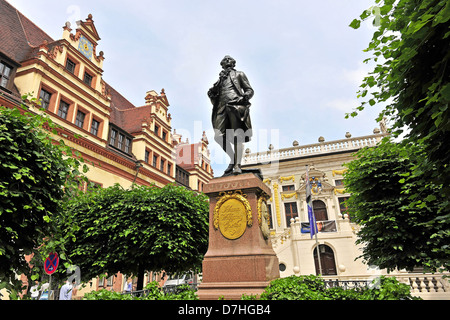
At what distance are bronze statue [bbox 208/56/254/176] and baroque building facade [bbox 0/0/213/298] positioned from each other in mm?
7047

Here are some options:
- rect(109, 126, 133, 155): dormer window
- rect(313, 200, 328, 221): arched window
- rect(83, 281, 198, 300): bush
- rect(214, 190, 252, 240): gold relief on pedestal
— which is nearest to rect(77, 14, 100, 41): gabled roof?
rect(109, 126, 133, 155): dormer window

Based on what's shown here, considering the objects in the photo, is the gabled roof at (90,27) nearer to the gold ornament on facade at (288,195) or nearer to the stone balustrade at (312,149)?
the stone balustrade at (312,149)

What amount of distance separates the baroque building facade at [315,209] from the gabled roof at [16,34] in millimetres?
22270

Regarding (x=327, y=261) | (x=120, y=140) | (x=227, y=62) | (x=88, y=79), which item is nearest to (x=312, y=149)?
(x=327, y=261)

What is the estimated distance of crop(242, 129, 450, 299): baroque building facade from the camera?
75.1ft

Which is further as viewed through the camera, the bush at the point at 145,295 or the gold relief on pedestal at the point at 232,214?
the gold relief on pedestal at the point at 232,214

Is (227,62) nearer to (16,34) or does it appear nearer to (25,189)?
(25,189)

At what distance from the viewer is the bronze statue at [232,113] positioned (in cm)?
690

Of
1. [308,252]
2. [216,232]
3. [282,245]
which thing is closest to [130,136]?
[282,245]

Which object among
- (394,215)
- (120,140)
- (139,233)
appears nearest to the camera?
(394,215)

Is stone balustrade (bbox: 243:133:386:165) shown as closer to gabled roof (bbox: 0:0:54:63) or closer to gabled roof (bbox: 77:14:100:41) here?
gabled roof (bbox: 77:14:100:41)

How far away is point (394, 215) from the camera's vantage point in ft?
31.3

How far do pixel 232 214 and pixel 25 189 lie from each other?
3.97 metres

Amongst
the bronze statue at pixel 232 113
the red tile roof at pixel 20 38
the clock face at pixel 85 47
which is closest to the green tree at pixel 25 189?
the bronze statue at pixel 232 113
